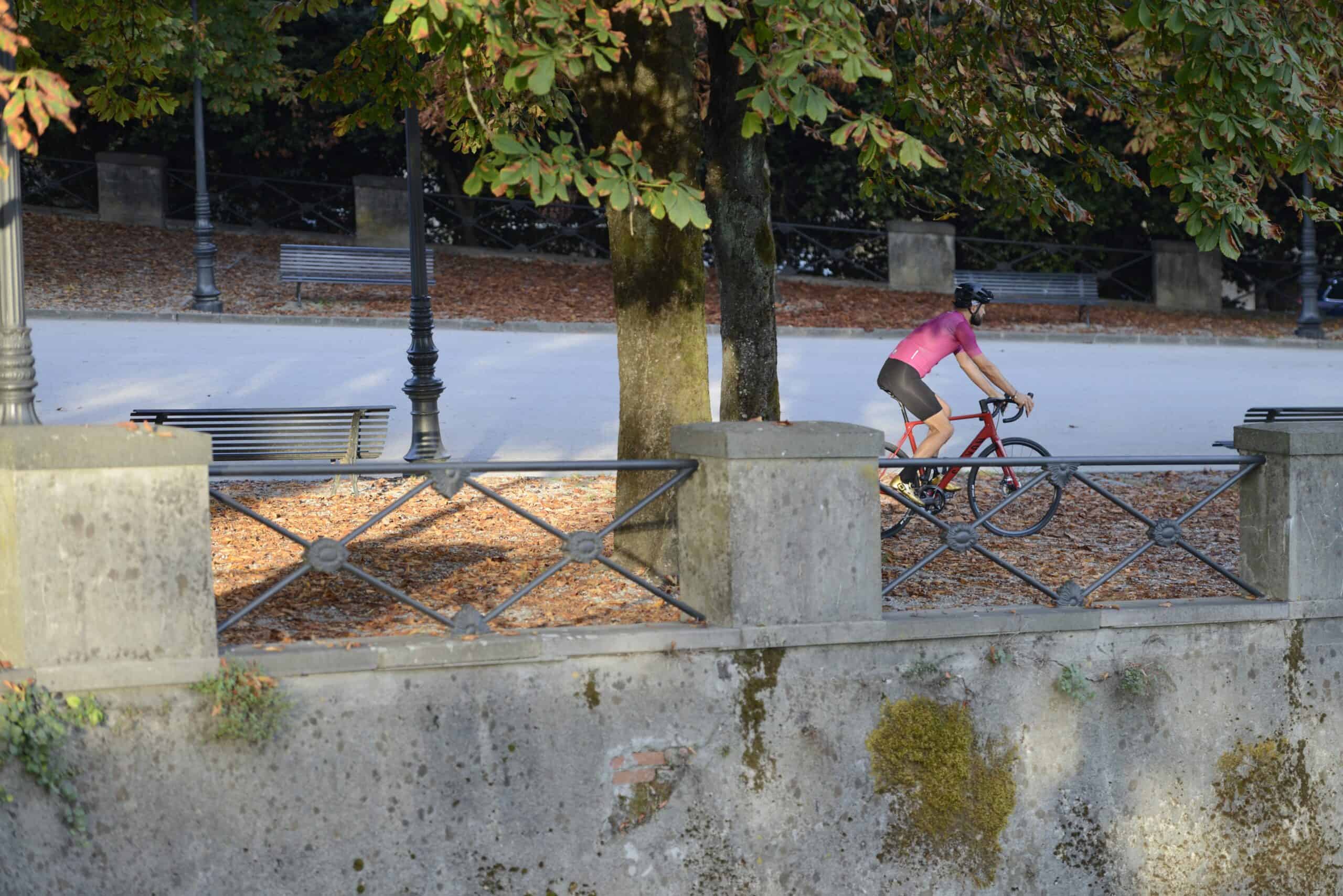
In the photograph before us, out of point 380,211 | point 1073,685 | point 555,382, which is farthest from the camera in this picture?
point 380,211

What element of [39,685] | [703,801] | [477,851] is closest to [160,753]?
[39,685]

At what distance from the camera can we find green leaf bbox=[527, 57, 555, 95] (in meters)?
5.57

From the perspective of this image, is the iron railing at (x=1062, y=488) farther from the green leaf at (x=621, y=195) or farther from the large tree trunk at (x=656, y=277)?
the green leaf at (x=621, y=195)

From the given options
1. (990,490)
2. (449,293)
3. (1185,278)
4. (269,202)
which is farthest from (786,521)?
(269,202)

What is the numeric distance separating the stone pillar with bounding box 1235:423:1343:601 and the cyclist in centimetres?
248

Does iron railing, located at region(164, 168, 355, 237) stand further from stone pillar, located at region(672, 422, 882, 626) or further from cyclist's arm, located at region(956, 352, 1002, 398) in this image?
stone pillar, located at region(672, 422, 882, 626)

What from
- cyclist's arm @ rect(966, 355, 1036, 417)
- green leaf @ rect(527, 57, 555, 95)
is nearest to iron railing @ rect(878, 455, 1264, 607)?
green leaf @ rect(527, 57, 555, 95)

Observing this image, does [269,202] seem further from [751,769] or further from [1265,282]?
[751,769]

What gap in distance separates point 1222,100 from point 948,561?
2.86 metres

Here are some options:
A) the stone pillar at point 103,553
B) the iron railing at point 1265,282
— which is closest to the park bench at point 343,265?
the iron railing at point 1265,282

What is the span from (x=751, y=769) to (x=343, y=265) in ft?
55.1

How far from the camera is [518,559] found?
27.1 ft

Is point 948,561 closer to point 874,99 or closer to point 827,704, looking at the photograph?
point 827,704

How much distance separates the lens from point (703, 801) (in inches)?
248
